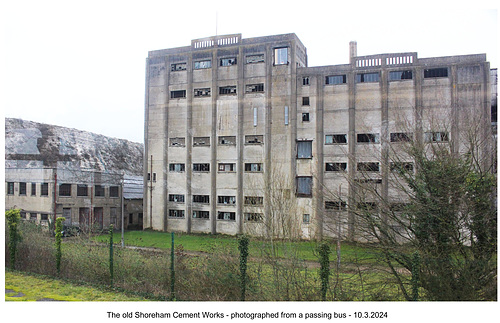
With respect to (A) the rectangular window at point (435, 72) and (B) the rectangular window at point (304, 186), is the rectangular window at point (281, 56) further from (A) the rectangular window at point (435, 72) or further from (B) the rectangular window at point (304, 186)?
(A) the rectangular window at point (435, 72)

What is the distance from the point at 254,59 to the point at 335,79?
22.1 feet

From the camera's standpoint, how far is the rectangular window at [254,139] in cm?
2844

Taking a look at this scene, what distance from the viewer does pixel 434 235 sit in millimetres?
8555

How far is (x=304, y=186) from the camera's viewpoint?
90.5 feet

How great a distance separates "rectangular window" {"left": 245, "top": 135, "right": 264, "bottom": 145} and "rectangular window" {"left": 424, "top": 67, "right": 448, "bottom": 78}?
42.0 ft

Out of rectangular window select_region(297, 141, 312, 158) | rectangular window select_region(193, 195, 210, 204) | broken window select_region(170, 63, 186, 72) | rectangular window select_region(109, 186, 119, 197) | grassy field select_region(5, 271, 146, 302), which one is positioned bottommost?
grassy field select_region(5, 271, 146, 302)

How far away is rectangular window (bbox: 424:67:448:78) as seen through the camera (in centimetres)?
2502

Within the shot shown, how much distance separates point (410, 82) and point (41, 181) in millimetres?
28934

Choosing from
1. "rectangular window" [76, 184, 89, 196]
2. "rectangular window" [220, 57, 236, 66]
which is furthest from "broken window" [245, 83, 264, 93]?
"rectangular window" [76, 184, 89, 196]

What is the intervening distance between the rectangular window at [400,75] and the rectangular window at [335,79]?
3.33 meters

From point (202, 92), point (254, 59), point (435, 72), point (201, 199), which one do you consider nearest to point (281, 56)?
point (254, 59)

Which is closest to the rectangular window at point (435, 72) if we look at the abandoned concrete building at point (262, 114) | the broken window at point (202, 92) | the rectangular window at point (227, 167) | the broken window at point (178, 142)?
the abandoned concrete building at point (262, 114)

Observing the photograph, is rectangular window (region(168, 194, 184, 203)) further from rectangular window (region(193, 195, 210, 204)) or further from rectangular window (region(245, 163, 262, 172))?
rectangular window (region(245, 163, 262, 172))

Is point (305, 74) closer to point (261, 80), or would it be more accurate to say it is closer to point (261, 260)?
point (261, 80)
